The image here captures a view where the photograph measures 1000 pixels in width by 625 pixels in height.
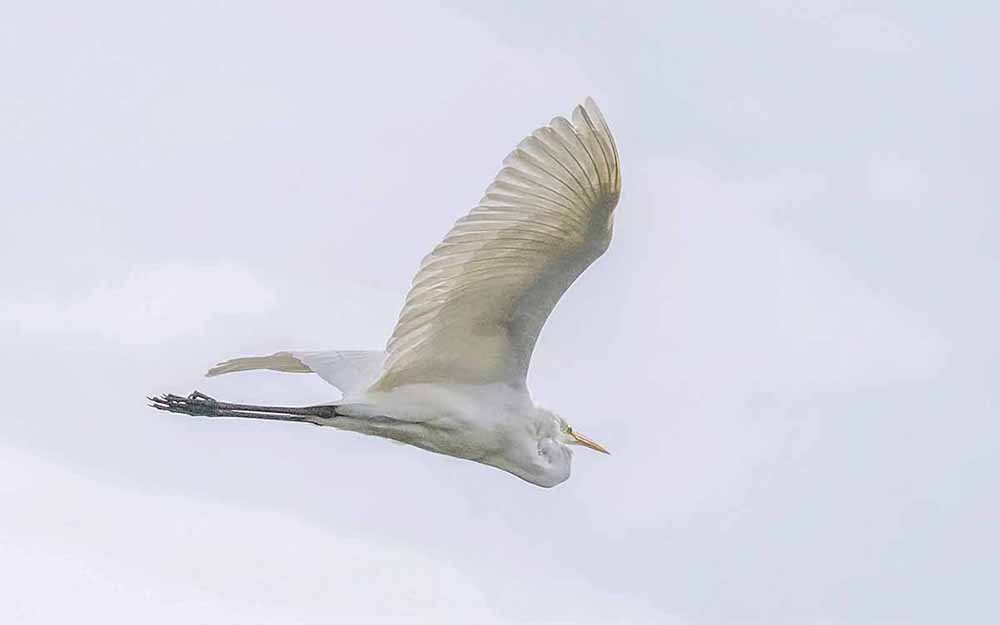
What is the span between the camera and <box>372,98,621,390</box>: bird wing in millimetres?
11062

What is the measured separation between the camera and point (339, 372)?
13.9 m

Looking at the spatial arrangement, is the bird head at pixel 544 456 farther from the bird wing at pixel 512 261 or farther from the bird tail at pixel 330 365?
the bird tail at pixel 330 365

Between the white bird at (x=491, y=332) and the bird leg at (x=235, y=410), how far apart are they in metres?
0.01

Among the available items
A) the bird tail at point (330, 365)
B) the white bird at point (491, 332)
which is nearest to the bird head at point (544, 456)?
the white bird at point (491, 332)

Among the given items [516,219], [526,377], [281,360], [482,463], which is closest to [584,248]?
[516,219]

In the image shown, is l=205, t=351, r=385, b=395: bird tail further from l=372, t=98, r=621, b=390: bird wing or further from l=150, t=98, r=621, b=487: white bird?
l=372, t=98, r=621, b=390: bird wing

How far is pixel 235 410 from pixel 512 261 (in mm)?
3097

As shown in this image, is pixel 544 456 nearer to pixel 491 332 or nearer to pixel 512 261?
pixel 491 332

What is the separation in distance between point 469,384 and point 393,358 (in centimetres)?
64

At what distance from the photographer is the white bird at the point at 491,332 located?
11180 millimetres

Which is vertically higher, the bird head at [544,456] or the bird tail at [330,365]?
the bird tail at [330,365]

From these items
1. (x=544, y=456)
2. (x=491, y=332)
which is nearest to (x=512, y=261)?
(x=491, y=332)

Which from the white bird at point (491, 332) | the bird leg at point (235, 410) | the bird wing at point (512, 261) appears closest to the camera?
the bird wing at point (512, 261)

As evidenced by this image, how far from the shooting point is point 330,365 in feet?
45.9
